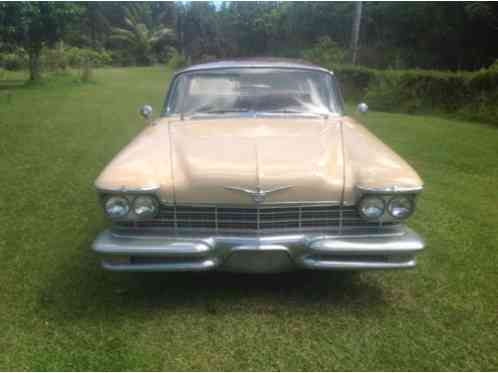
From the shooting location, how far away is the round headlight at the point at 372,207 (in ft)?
9.15

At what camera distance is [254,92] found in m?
4.07

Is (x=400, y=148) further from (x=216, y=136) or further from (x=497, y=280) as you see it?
(x=216, y=136)

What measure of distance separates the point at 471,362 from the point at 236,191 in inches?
62.3

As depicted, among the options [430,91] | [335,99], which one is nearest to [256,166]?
[335,99]

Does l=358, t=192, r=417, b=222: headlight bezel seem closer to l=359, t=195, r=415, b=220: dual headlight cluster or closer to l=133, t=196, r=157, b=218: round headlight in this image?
l=359, t=195, r=415, b=220: dual headlight cluster

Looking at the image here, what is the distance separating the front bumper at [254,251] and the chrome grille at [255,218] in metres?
0.06

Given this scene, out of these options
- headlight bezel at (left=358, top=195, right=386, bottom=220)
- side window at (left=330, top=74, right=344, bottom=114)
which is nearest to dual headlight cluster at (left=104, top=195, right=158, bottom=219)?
headlight bezel at (left=358, top=195, right=386, bottom=220)

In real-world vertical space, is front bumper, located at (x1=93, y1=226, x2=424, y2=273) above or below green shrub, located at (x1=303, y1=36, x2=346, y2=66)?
above

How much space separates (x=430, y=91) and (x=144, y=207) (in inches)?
505

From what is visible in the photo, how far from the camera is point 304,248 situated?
2775 mm

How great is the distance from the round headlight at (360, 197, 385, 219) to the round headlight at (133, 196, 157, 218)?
1.22 meters

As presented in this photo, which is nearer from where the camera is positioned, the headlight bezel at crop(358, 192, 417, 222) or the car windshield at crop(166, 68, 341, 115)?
the headlight bezel at crop(358, 192, 417, 222)

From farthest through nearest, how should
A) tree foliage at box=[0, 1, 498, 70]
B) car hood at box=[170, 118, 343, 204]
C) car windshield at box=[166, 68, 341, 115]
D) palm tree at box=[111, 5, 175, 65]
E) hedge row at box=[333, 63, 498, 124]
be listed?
1. palm tree at box=[111, 5, 175, 65]
2. tree foliage at box=[0, 1, 498, 70]
3. hedge row at box=[333, 63, 498, 124]
4. car windshield at box=[166, 68, 341, 115]
5. car hood at box=[170, 118, 343, 204]

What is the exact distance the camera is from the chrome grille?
2787mm
